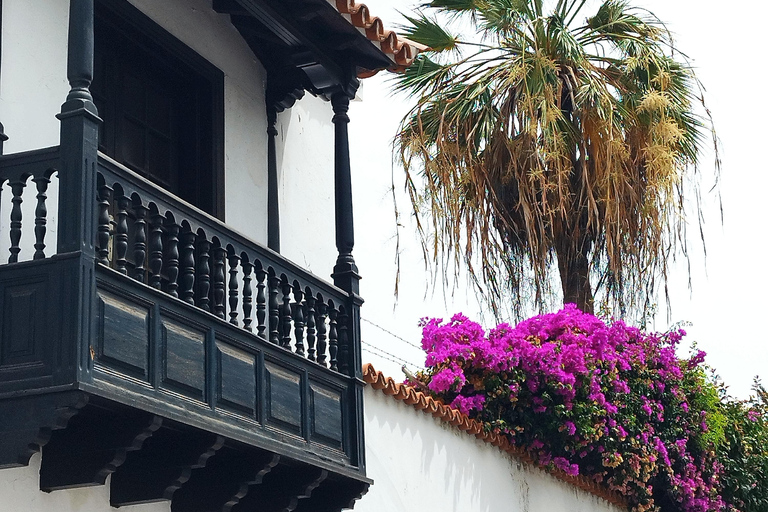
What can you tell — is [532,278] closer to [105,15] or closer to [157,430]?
[105,15]

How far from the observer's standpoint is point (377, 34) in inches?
352

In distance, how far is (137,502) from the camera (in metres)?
6.71

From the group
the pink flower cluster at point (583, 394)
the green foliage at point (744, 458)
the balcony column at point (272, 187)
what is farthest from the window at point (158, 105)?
the green foliage at point (744, 458)

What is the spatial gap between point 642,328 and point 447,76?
3.49 metres

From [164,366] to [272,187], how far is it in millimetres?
3629

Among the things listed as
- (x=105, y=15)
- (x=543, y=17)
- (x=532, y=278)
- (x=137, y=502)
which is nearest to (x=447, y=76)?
(x=543, y=17)

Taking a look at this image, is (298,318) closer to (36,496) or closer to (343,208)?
(343,208)

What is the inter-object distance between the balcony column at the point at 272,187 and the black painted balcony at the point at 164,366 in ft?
4.50

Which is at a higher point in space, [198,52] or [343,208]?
[198,52]

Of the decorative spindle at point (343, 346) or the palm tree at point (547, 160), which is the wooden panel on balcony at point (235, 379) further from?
the palm tree at point (547, 160)

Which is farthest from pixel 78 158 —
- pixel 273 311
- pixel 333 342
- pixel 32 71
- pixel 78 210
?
pixel 333 342

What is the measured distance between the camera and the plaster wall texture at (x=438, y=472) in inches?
362

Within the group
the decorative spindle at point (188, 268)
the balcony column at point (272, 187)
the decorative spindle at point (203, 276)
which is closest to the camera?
the decorative spindle at point (188, 268)

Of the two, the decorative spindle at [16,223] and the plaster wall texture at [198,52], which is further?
the plaster wall texture at [198,52]
